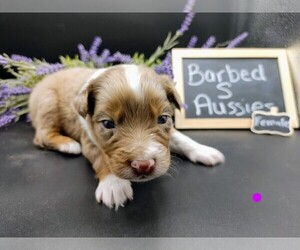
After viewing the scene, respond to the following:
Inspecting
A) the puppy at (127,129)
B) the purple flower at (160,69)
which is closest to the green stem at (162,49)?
the purple flower at (160,69)

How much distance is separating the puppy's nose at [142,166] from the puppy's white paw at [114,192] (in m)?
0.24

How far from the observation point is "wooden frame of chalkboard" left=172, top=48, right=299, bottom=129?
8.42ft

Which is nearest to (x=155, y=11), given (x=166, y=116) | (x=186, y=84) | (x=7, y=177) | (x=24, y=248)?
(x=186, y=84)

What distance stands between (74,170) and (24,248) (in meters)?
0.67

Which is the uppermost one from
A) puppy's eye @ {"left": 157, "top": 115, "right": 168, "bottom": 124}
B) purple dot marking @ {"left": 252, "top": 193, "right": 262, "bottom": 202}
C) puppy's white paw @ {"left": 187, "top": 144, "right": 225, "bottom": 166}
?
puppy's eye @ {"left": 157, "top": 115, "right": 168, "bottom": 124}

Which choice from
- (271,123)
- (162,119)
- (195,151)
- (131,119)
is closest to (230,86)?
(271,123)

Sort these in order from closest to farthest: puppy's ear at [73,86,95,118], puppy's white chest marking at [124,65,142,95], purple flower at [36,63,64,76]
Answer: puppy's white chest marking at [124,65,142,95] < puppy's ear at [73,86,95,118] < purple flower at [36,63,64,76]

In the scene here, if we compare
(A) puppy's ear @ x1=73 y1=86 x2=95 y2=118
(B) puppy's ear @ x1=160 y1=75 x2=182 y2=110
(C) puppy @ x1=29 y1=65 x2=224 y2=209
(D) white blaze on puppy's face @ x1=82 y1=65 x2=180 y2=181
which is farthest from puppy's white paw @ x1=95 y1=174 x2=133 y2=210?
(B) puppy's ear @ x1=160 y1=75 x2=182 y2=110

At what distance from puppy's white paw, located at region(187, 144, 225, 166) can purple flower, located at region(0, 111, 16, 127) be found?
53.7 inches

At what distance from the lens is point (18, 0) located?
3.15m

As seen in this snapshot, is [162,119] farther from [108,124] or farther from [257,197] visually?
[257,197]

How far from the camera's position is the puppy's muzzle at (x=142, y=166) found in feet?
4.87

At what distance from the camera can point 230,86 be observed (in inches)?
106

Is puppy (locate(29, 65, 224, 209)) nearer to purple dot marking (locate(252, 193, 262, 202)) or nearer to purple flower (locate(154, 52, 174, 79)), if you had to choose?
purple dot marking (locate(252, 193, 262, 202))
